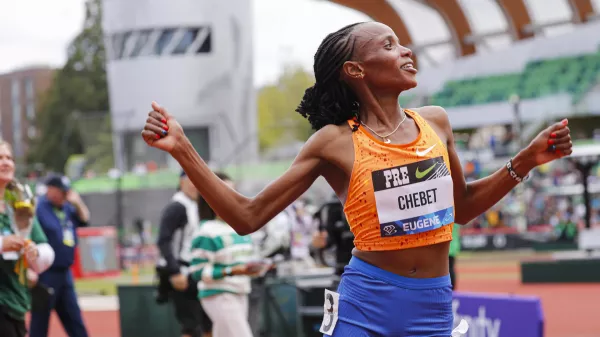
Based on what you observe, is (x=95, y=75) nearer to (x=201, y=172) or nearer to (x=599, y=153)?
(x=599, y=153)

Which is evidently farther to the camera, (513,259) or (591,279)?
(513,259)

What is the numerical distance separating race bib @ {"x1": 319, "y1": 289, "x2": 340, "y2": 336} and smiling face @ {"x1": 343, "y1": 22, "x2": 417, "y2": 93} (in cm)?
81

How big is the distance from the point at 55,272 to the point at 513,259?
56.7 ft

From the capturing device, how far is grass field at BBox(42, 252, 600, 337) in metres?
13.0

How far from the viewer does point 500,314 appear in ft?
25.4

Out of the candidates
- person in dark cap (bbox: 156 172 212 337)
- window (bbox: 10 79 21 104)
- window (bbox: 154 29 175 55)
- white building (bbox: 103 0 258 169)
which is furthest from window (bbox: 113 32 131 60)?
window (bbox: 10 79 21 104)

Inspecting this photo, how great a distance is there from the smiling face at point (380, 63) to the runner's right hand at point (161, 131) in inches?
28.9

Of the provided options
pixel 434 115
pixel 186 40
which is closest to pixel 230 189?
pixel 434 115

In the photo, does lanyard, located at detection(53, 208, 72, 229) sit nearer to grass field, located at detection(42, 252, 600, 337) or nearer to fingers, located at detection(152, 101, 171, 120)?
grass field, located at detection(42, 252, 600, 337)

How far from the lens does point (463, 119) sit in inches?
1658

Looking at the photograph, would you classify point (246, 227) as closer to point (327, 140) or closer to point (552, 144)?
point (327, 140)

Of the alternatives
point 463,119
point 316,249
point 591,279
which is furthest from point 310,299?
point 463,119

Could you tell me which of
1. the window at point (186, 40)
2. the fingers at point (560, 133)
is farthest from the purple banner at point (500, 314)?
the window at point (186, 40)

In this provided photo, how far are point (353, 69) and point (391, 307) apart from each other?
0.92 meters
